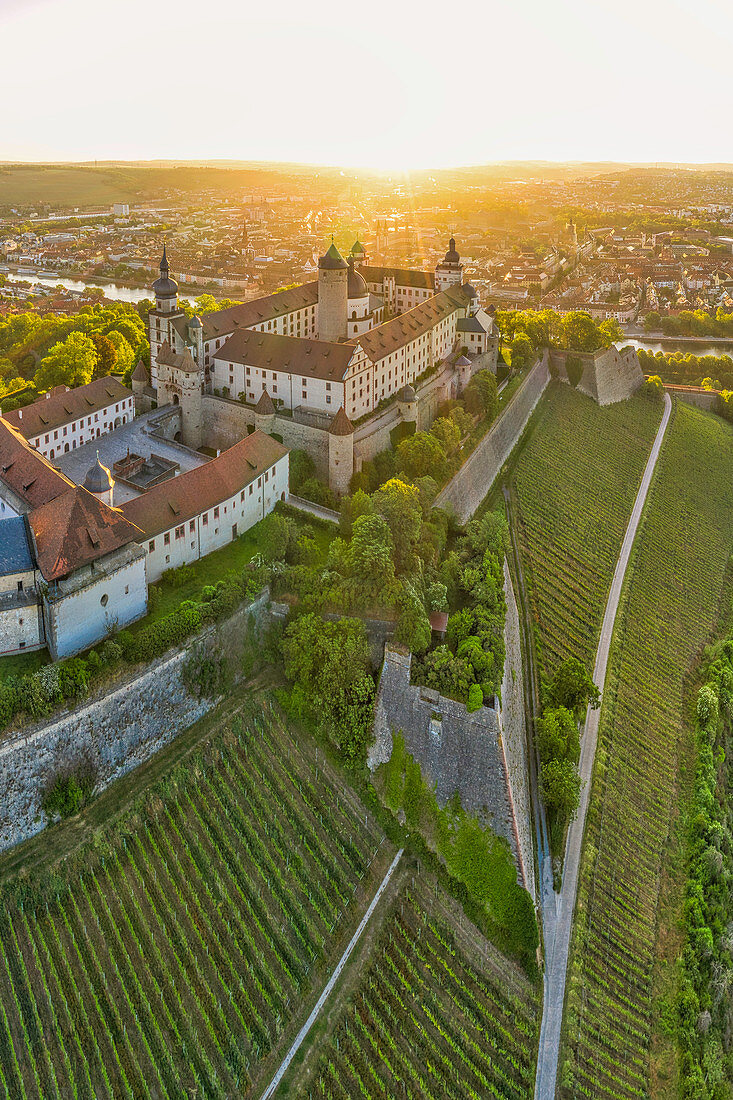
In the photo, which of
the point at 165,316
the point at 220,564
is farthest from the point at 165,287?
the point at 220,564

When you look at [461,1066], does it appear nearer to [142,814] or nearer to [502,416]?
[142,814]

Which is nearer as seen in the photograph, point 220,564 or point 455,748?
point 455,748

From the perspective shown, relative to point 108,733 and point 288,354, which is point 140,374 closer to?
point 288,354

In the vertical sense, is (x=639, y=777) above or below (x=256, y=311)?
below

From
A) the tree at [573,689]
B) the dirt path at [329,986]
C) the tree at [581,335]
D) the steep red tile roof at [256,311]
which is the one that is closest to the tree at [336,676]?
the dirt path at [329,986]

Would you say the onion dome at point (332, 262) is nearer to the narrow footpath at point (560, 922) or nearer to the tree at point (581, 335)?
the tree at point (581, 335)

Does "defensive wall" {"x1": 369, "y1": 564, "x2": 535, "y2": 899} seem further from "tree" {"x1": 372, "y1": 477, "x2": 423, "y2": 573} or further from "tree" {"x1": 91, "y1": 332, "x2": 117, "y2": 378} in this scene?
"tree" {"x1": 91, "y1": 332, "x2": 117, "y2": 378}
